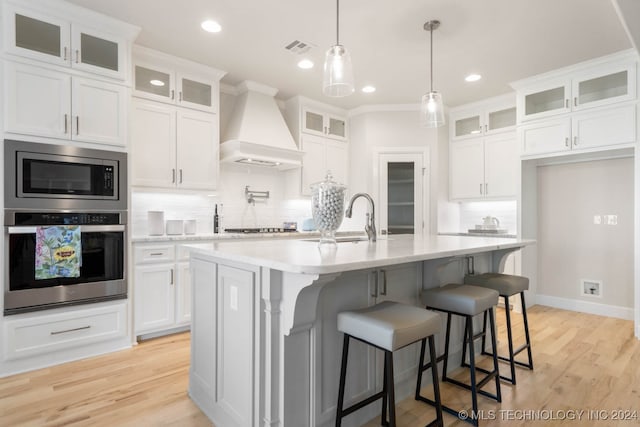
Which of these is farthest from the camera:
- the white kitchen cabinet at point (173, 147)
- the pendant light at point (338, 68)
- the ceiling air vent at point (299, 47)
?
the white kitchen cabinet at point (173, 147)

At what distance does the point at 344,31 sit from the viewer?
3092 mm

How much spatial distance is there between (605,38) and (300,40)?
9.13 feet

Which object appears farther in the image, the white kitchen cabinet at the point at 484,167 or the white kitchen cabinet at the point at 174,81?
the white kitchen cabinet at the point at 484,167

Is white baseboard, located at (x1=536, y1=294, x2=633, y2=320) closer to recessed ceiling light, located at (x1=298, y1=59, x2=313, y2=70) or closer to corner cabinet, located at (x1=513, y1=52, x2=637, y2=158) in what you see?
corner cabinet, located at (x1=513, y1=52, x2=637, y2=158)

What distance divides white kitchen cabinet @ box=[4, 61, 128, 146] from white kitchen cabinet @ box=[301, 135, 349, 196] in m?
2.32

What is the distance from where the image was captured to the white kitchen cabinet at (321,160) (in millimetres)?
4809

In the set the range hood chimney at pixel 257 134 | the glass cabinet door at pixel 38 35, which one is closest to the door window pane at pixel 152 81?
the glass cabinet door at pixel 38 35

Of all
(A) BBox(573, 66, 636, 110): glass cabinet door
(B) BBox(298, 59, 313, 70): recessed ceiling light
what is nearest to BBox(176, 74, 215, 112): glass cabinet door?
(B) BBox(298, 59, 313, 70): recessed ceiling light

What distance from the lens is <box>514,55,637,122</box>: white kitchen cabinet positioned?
11.5ft

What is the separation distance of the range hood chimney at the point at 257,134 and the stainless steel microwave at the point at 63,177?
125 cm

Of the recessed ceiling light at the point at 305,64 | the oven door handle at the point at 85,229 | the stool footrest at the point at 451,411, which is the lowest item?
the stool footrest at the point at 451,411

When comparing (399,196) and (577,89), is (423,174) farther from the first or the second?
(577,89)

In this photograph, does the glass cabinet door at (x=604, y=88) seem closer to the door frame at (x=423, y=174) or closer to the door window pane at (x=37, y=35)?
the door frame at (x=423, y=174)

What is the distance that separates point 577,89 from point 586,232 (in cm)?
169
